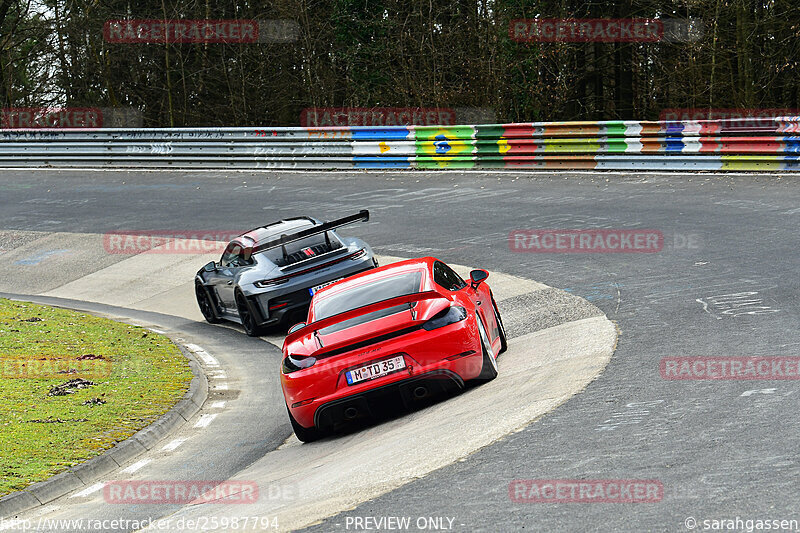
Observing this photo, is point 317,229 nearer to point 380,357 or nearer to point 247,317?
point 247,317

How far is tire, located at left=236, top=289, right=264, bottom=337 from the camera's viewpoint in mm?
13883

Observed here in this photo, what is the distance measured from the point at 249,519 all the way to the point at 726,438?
301cm

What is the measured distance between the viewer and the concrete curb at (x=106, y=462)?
7.44 m

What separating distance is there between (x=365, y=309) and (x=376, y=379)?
0.79 metres

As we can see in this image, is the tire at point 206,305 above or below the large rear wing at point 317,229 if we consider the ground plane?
below

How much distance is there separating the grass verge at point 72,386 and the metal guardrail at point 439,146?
1151cm

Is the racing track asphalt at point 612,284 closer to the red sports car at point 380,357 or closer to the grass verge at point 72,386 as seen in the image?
the red sports car at point 380,357

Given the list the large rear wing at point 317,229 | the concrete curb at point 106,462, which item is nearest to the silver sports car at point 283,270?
the large rear wing at point 317,229

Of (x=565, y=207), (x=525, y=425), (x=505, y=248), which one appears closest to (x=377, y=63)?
(x=565, y=207)

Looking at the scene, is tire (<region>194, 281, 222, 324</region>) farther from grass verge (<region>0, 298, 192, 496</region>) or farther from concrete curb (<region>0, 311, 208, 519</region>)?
concrete curb (<region>0, 311, 208, 519</region>)

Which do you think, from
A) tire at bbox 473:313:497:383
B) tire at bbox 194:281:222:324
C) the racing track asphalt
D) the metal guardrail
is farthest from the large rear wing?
the metal guardrail

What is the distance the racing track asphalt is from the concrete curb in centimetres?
288

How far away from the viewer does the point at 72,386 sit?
11117 millimetres

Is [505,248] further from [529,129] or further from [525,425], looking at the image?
[525,425]
